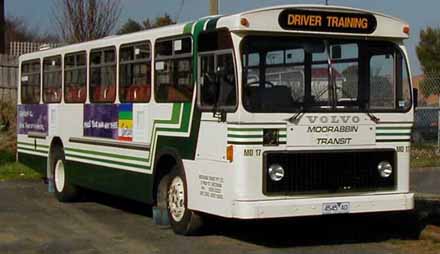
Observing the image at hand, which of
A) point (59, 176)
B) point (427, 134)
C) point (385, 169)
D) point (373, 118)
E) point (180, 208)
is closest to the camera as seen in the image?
point (373, 118)

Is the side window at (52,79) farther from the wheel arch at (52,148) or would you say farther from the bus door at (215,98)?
the bus door at (215,98)

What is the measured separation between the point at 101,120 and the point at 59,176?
2566 mm

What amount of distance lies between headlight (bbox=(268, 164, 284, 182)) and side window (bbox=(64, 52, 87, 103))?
520cm

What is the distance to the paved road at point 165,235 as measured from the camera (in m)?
10.5

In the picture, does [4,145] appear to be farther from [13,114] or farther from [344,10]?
[344,10]

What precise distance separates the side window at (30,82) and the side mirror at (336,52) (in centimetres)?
769

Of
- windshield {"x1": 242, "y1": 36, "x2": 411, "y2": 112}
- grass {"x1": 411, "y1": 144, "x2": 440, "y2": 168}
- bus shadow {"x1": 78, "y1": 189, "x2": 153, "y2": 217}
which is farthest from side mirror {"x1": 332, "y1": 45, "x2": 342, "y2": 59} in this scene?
grass {"x1": 411, "y1": 144, "x2": 440, "y2": 168}

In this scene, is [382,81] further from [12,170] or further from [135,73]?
[12,170]

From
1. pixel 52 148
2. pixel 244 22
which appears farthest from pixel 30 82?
pixel 244 22

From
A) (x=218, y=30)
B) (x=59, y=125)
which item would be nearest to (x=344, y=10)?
(x=218, y=30)

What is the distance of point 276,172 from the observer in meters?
10.0

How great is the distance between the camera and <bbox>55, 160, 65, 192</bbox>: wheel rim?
614 inches

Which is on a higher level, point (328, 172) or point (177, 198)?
point (328, 172)

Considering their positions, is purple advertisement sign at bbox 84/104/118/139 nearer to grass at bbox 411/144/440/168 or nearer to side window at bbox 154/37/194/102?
side window at bbox 154/37/194/102
